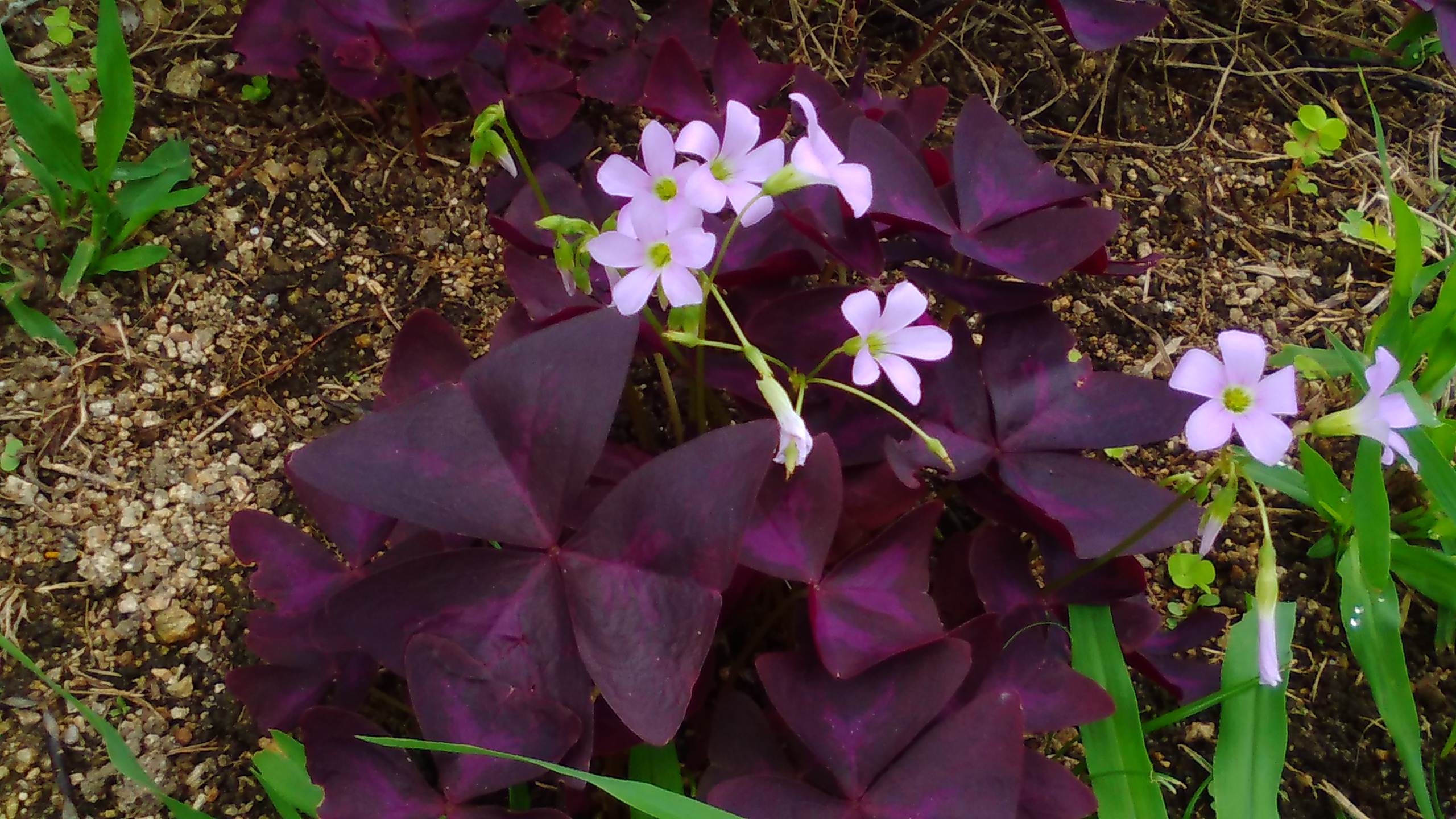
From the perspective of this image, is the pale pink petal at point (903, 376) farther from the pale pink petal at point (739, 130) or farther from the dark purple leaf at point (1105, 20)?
the dark purple leaf at point (1105, 20)

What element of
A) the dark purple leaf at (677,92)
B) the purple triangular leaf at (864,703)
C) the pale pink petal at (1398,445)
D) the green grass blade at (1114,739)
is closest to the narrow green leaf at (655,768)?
the purple triangular leaf at (864,703)

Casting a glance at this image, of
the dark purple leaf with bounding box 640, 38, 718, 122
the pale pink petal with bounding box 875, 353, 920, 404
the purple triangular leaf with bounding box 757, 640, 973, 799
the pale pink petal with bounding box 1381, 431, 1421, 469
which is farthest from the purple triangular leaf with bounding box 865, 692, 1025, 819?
the dark purple leaf with bounding box 640, 38, 718, 122

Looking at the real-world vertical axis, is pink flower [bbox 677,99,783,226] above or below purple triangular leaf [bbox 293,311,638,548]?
above

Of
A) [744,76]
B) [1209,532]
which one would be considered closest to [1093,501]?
[1209,532]

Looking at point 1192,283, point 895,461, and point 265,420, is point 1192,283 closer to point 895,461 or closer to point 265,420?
point 895,461

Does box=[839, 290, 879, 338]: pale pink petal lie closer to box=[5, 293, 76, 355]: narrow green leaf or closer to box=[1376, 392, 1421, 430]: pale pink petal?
box=[1376, 392, 1421, 430]: pale pink petal

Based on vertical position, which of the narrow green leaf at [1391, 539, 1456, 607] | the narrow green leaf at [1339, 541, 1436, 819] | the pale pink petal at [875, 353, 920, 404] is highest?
the pale pink petal at [875, 353, 920, 404]
